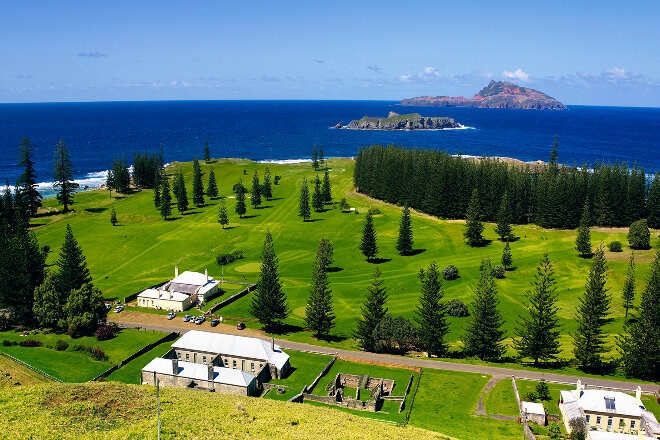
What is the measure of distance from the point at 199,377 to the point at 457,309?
4248 cm

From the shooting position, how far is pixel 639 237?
102750mm

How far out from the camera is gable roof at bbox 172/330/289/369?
60.8 m

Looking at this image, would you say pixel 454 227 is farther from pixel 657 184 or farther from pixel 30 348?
pixel 30 348

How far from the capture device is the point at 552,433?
47.7m

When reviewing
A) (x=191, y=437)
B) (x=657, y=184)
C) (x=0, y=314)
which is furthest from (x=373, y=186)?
(x=191, y=437)

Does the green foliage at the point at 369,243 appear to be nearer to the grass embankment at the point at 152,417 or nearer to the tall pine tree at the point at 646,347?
the tall pine tree at the point at 646,347

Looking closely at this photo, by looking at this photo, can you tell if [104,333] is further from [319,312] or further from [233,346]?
[319,312]

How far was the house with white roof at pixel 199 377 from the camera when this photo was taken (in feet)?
181

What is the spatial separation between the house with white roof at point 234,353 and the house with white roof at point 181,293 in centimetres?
1983

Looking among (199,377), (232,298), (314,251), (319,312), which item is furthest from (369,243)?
(199,377)

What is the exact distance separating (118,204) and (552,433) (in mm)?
138960

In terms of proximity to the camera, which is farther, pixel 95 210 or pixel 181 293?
pixel 95 210

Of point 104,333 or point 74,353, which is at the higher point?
point 104,333

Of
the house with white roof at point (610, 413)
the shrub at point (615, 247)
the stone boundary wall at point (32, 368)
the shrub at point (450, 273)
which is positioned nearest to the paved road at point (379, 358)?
the house with white roof at point (610, 413)
